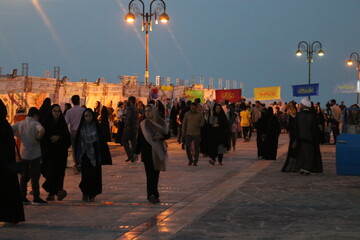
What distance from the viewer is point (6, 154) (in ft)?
29.3

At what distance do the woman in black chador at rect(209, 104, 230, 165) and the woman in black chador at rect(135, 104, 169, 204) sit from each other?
23.3 feet

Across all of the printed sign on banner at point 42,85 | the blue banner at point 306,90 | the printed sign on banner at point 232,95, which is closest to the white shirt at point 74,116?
the printed sign on banner at point 42,85

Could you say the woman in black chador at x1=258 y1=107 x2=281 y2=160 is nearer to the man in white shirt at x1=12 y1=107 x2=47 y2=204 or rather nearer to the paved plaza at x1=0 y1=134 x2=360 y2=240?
the paved plaza at x1=0 y1=134 x2=360 y2=240

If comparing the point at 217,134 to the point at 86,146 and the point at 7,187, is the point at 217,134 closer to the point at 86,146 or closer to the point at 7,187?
the point at 86,146

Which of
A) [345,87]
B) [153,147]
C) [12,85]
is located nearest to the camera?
[153,147]

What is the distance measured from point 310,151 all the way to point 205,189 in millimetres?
4249

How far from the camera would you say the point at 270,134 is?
21047 mm

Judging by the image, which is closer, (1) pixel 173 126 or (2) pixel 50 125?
(2) pixel 50 125

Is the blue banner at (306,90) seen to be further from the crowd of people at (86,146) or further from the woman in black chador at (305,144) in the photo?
the woman in black chador at (305,144)

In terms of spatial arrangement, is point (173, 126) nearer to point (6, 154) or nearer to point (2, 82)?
point (2, 82)

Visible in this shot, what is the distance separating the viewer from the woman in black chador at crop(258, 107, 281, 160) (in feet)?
68.7

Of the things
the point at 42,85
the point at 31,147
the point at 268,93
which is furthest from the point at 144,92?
the point at 31,147

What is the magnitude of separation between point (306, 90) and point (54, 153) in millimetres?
37589

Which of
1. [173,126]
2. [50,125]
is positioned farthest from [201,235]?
[173,126]
